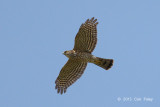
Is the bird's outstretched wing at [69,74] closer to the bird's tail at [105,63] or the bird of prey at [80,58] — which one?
the bird of prey at [80,58]

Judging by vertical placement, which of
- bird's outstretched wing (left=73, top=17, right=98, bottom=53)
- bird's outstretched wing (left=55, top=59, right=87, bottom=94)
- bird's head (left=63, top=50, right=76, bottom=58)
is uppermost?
bird's outstretched wing (left=73, top=17, right=98, bottom=53)

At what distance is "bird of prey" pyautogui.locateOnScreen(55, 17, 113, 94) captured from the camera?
437 inches

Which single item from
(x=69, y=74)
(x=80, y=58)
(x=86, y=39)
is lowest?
(x=69, y=74)

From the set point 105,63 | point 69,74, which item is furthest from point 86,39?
point 69,74

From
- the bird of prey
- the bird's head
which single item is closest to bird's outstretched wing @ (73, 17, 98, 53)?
the bird of prey

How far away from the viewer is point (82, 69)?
11.4 meters

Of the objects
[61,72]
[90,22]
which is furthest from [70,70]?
[90,22]

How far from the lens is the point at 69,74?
456 inches

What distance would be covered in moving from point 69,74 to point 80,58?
0.99 metres

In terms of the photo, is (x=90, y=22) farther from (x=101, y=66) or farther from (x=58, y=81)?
(x=58, y=81)

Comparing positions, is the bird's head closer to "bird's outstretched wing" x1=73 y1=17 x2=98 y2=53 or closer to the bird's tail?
"bird's outstretched wing" x1=73 y1=17 x2=98 y2=53

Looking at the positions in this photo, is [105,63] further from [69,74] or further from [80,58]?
[69,74]

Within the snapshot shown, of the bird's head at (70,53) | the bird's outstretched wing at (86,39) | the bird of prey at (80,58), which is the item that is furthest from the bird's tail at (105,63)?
the bird's head at (70,53)

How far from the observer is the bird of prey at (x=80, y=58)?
36.4ft
